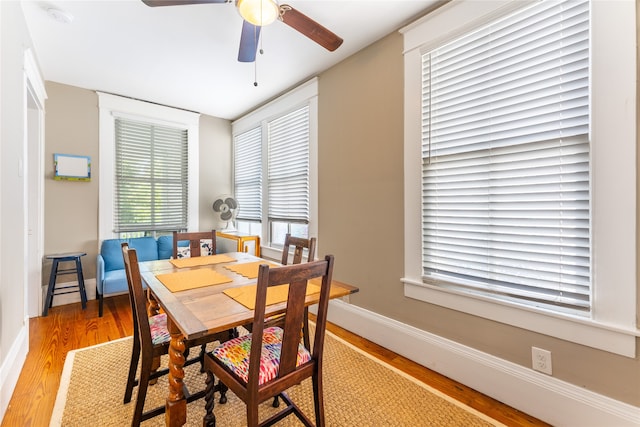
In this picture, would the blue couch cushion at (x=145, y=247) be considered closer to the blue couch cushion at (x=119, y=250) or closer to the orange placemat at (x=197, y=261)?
the blue couch cushion at (x=119, y=250)

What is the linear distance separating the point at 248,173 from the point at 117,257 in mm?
2046

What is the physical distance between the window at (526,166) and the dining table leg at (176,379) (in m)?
1.63

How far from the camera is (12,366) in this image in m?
1.83

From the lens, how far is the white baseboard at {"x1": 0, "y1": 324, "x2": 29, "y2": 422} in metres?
1.63

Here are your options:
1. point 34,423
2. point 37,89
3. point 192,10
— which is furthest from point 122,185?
point 34,423

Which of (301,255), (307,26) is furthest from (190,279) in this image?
(307,26)

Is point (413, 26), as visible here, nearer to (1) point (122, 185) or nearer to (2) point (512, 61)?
(2) point (512, 61)

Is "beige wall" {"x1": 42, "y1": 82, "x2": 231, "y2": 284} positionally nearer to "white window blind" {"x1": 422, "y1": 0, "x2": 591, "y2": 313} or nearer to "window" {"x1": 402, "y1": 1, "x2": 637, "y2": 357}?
"window" {"x1": 402, "y1": 1, "x2": 637, "y2": 357}

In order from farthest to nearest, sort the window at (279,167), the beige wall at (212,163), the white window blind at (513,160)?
the beige wall at (212,163) < the window at (279,167) < the white window blind at (513,160)

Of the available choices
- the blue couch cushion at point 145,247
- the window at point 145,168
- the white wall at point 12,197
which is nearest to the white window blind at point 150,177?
the window at point 145,168

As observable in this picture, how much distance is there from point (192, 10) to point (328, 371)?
9.25ft

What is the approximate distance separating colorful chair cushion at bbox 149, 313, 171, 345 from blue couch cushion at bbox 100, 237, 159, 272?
1.99m

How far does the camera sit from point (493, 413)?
5.32ft

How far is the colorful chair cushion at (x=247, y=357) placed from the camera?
1221mm
